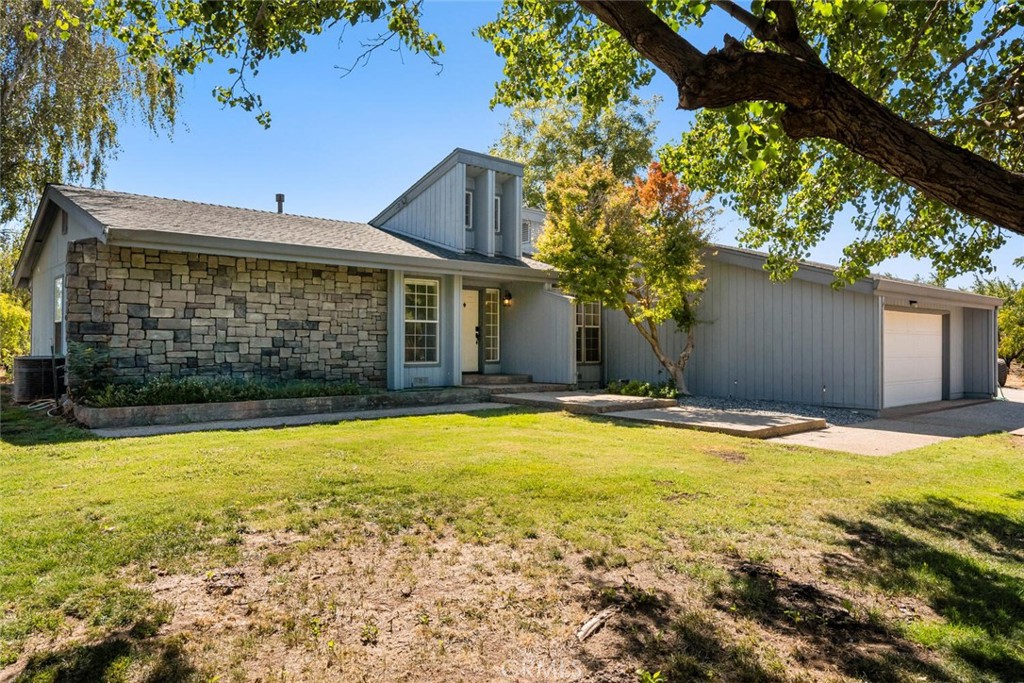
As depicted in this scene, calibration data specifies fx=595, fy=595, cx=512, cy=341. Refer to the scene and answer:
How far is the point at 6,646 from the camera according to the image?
2.46 m

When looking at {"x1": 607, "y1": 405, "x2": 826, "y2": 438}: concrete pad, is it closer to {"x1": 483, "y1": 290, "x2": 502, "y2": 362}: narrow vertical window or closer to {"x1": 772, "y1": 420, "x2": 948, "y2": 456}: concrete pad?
{"x1": 772, "y1": 420, "x2": 948, "y2": 456}: concrete pad

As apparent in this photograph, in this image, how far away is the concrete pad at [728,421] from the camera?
8281 millimetres

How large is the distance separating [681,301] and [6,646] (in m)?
11.6

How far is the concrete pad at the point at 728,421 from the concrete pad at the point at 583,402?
0.98 ft

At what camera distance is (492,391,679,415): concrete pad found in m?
10.2

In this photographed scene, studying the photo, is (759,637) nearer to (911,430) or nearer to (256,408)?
(256,408)

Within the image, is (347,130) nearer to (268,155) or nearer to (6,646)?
(268,155)

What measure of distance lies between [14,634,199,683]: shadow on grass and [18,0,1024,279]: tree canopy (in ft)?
11.2

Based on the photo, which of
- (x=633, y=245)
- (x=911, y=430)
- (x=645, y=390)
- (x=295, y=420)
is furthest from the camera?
(x=645, y=390)

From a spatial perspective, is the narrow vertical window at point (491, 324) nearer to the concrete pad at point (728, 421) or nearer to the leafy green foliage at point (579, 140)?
the concrete pad at point (728, 421)

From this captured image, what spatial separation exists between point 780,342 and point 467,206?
7.69m

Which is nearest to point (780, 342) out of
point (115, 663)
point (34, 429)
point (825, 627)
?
point (825, 627)

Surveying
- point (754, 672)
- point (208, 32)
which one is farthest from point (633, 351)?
point (754, 672)

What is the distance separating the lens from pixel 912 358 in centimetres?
1264
